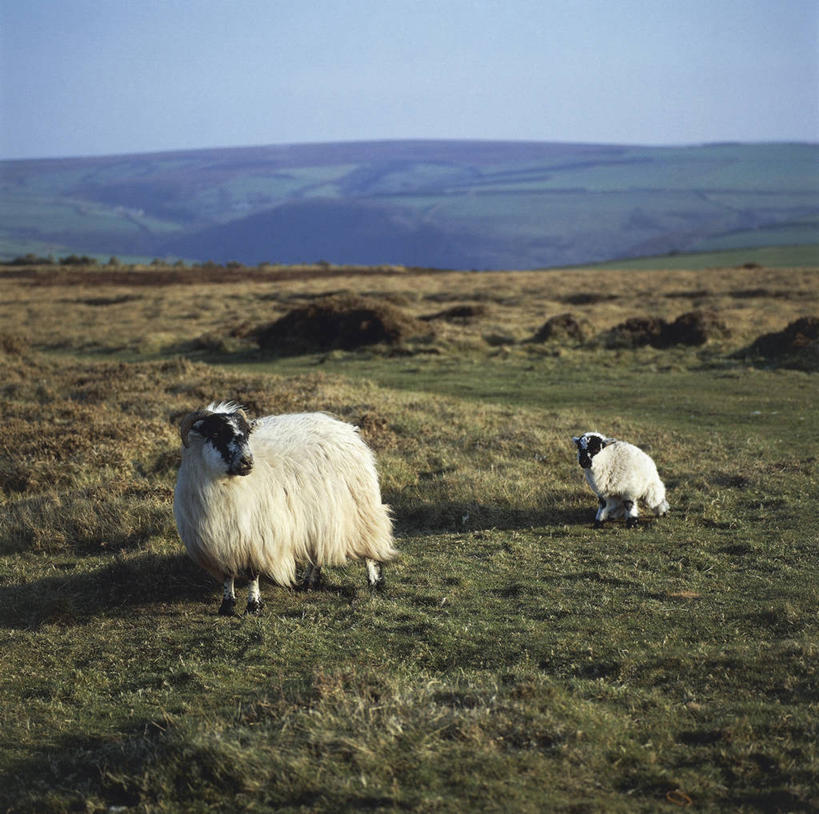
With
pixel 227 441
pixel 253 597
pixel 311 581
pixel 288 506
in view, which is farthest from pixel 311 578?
pixel 227 441

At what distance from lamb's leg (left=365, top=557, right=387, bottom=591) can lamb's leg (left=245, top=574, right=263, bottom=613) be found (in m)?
1.09

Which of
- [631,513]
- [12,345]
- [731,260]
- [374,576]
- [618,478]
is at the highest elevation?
[731,260]

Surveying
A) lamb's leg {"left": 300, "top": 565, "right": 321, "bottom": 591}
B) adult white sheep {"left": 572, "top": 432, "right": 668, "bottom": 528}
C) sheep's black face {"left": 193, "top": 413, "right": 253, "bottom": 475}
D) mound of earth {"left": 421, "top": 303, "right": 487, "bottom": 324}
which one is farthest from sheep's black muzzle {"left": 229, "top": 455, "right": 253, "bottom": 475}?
mound of earth {"left": 421, "top": 303, "right": 487, "bottom": 324}

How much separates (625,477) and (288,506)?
14.1 feet

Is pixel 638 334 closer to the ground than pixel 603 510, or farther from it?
farther from it

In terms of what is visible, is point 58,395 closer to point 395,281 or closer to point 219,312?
point 219,312

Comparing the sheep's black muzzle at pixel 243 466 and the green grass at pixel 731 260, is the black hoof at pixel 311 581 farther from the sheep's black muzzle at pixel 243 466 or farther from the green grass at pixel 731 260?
the green grass at pixel 731 260

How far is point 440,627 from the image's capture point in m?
7.13

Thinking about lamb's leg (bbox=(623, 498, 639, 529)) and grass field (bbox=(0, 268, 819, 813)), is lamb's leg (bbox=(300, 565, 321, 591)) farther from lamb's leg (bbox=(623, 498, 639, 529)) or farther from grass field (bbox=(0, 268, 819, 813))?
lamb's leg (bbox=(623, 498, 639, 529))

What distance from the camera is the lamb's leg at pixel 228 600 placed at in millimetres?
7805

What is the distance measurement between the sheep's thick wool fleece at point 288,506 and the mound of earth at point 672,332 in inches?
741

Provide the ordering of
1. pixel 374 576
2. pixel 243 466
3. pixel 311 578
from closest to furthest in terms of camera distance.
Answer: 1. pixel 243 466
2. pixel 374 576
3. pixel 311 578

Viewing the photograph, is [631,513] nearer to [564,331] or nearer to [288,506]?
[288,506]

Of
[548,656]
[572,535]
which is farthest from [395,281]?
[548,656]
